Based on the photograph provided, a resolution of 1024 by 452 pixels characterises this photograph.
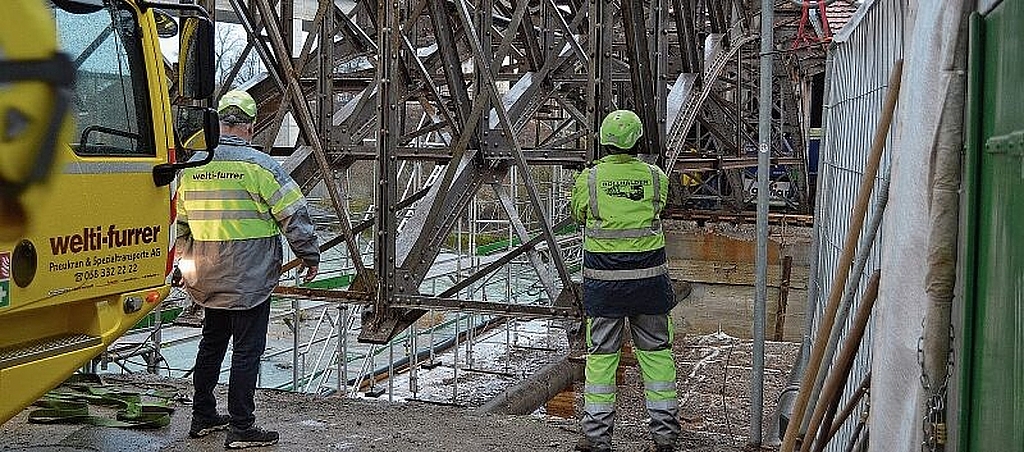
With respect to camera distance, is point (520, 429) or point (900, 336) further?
point (520, 429)

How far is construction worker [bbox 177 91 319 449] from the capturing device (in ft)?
18.4

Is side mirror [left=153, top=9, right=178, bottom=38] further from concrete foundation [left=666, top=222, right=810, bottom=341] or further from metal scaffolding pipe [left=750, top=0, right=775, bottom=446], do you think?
concrete foundation [left=666, top=222, right=810, bottom=341]

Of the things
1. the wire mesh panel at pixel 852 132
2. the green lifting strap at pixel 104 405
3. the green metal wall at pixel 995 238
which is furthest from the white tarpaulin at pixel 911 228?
the green lifting strap at pixel 104 405

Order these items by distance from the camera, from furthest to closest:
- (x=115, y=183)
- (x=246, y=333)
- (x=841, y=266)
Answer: (x=246, y=333) < (x=115, y=183) < (x=841, y=266)

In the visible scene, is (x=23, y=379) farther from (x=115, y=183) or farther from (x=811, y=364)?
(x=811, y=364)

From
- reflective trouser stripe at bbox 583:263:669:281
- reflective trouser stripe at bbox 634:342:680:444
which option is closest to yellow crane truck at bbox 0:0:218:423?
reflective trouser stripe at bbox 583:263:669:281

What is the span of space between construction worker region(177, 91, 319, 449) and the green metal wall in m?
3.83

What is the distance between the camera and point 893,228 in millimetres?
2938

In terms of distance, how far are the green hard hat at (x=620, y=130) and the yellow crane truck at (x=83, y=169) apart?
199cm

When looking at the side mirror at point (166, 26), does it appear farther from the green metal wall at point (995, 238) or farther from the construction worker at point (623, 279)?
the green metal wall at point (995, 238)

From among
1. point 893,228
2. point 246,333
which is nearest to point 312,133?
point 246,333

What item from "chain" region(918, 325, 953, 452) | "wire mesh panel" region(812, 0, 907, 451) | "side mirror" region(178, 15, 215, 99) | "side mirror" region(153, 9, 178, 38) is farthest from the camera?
"side mirror" region(153, 9, 178, 38)

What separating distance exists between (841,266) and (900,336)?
42.0 inches

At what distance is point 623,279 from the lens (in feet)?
18.9
